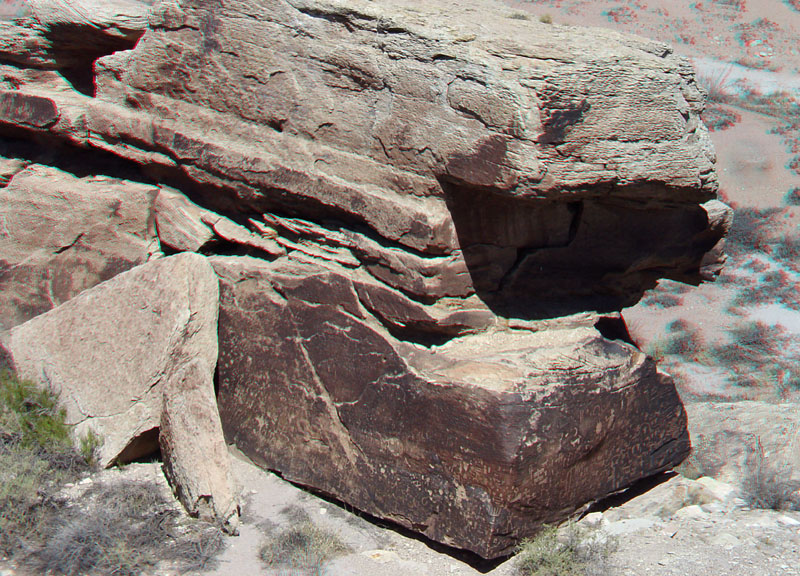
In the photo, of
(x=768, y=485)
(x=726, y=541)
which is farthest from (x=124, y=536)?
(x=768, y=485)

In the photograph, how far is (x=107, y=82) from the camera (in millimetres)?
4824

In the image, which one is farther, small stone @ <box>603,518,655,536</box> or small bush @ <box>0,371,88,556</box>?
small stone @ <box>603,518,655,536</box>

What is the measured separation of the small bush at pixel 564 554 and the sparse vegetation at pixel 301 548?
870 mm

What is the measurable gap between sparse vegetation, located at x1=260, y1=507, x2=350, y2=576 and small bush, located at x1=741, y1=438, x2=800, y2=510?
223cm

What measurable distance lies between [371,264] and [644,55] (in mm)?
1707

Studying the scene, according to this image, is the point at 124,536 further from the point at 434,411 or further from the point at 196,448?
the point at 434,411

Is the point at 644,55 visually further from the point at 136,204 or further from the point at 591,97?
the point at 136,204

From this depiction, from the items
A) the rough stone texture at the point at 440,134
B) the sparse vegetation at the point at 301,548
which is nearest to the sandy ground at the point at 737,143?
the rough stone texture at the point at 440,134

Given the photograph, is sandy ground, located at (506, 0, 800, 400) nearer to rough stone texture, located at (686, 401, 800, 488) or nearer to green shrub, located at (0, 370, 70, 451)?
rough stone texture, located at (686, 401, 800, 488)

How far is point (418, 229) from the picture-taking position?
151 inches

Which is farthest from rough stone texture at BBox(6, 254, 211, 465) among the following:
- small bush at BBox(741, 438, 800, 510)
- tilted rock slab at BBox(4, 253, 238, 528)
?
small bush at BBox(741, 438, 800, 510)

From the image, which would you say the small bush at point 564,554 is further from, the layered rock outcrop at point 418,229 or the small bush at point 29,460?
the small bush at point 29,460

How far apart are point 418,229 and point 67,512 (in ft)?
7.16

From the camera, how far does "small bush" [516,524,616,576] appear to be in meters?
3.47
